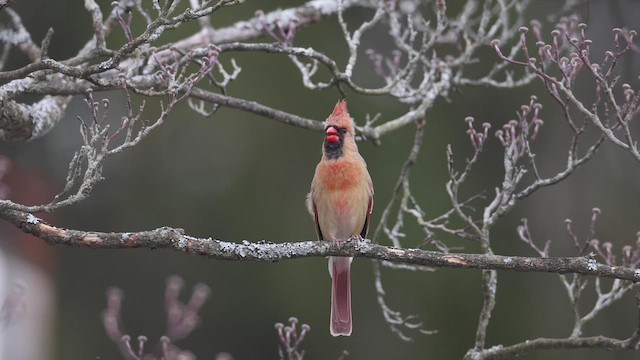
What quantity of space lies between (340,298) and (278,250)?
2.04 meters

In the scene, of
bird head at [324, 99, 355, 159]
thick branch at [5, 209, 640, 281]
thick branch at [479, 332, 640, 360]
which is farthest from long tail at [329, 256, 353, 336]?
thick branch at [5, 209, 640, 281]

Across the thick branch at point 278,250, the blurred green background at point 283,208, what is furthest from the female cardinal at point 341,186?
the blurred green background at point 283,208

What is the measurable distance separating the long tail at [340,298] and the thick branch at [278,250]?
1716mm

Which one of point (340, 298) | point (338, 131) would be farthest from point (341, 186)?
point (340, 298)

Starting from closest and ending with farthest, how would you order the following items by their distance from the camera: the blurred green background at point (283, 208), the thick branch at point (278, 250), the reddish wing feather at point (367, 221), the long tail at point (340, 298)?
the thick branch at point (278, 250) < the reddish wing feather at point (367, 221) < the long tail at point (340, 298) < the blurred green background at point (283, 208)

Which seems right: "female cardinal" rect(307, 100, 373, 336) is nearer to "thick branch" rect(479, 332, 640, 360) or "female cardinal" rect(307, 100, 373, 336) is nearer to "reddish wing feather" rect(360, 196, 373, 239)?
"reddish wing feather" rect(360, 196, 373, 239)

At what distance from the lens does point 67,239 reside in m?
3.91

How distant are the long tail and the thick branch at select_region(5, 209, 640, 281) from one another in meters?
1.72

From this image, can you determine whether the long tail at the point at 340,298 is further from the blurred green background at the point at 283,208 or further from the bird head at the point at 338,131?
the blurred green background at the point at 283,208

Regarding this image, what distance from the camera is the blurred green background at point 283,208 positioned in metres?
8.97

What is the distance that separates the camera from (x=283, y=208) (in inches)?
372

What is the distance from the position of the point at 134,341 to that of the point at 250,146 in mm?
2082

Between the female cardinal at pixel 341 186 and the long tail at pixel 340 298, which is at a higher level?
the female cardinal at pixel 341 186

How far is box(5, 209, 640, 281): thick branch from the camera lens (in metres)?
3.90
